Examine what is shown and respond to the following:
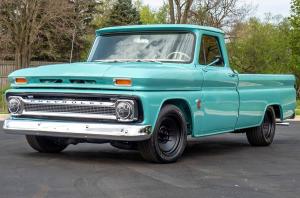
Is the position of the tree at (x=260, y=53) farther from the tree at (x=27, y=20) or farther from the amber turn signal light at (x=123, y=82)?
the amber turn signal light at (x=123, y=82)

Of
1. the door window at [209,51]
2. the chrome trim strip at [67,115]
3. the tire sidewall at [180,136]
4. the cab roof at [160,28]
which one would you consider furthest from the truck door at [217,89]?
the chrome trim strip at [67,115]

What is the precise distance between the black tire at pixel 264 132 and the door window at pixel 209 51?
1.83 metres

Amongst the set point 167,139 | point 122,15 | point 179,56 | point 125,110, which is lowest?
point 167,139

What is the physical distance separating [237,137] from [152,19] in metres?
66.5

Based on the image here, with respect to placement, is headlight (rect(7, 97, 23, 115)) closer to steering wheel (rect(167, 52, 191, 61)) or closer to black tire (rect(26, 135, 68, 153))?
black tire (rect(26, 135, 68, 153))

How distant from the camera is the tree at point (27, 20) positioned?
3291 centimetres

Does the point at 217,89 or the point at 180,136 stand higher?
the point at 217,89

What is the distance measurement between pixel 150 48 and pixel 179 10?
3231 centimetres

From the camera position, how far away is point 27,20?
1324 inches

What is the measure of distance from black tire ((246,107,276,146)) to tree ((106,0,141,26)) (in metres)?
39.8

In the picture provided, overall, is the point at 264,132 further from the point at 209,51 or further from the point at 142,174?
the point at 142,174

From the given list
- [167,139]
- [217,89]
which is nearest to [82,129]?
[167,139]

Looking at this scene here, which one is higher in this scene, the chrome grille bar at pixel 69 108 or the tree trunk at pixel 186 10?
the tree trunk at pixel 186 10

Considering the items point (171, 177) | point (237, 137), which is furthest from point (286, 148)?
point (171, 177)
